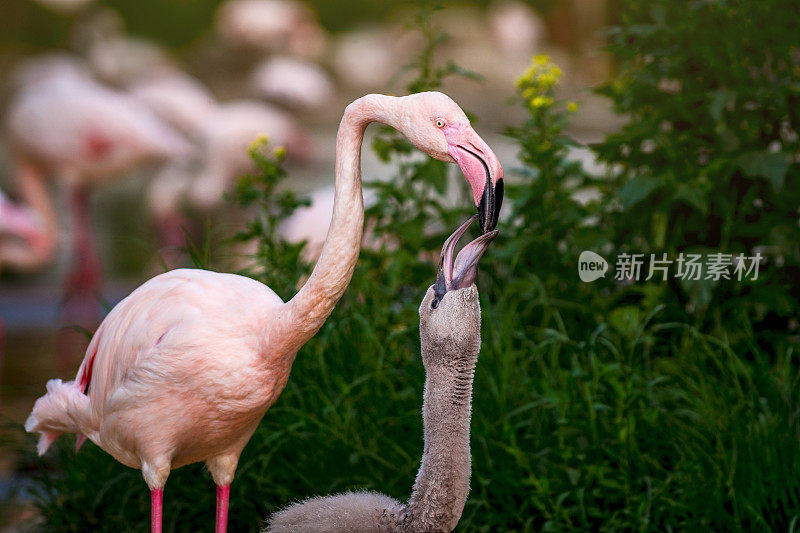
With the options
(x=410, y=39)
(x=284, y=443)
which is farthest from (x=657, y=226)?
(x=410, y=39)

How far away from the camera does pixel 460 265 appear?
1997 mm

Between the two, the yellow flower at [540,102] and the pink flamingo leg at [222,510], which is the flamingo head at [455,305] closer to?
the pink flamingo leg at [222,510]

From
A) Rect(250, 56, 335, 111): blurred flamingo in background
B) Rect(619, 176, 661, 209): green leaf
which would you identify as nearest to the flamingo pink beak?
Rect(619, 176, 661, 209): green leaf

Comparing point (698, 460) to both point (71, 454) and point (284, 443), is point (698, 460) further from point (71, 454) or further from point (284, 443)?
point (71, 454)

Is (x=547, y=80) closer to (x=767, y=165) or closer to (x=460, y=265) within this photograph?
(x=767, y=165)

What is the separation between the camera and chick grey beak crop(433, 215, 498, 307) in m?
1.98

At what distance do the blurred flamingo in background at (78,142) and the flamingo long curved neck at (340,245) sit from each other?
4563 millimetres

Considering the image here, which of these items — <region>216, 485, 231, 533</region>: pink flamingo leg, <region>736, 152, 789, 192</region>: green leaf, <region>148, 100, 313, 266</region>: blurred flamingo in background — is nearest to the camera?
<region>216, 485, 231, 533</region>: pink flamingo leg

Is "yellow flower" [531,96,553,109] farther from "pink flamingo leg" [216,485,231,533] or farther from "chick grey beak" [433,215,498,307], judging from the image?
"pink flamingo leg" [216,485,231,533]

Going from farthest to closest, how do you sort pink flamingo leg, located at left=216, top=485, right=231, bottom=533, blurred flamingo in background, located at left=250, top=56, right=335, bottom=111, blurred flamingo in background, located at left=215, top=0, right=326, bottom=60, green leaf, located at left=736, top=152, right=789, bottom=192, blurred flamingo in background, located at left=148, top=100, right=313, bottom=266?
1. blurred flamingo in background, located at left=215, top=0, right=326, bottom=60
2. blurred flamingo in background, located at left=250, top=56, right=335, bottom=111
3. blurred flamingo in background, located at left=148, top=100, right=313, bottom=266
4. green leaf, located at left=736, top=152, right=789, bottom=192
5. pink flamingo leg, located at left=216, top=485, right=231, bottom=533

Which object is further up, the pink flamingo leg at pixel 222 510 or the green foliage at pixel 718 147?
the green foliage at pixel 718 147

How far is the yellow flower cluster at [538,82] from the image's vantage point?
11.1ft

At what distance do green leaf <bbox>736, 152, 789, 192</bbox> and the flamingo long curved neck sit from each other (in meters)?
1.57

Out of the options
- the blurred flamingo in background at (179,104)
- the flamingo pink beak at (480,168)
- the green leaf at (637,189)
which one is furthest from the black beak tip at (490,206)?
the blurred flamingo in background at (179,104)
